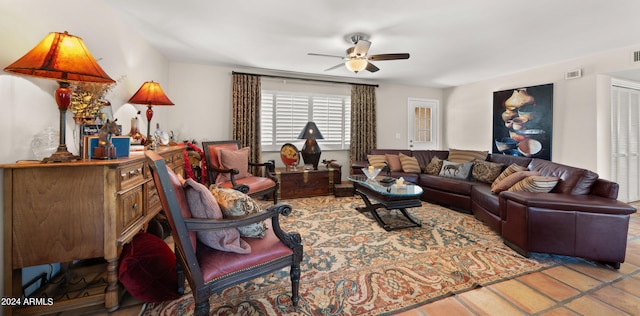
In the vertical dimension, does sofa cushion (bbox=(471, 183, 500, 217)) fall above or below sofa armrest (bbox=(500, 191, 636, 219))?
below

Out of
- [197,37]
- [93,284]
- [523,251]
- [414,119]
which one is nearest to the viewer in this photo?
[93,284]

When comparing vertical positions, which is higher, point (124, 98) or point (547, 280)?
point (124, 98)

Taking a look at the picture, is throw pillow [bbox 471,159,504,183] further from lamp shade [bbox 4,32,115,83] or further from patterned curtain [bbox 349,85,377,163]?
lamp shade [bbox 4,32,115,83]

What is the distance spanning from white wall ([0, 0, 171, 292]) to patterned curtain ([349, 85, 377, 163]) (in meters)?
4.20

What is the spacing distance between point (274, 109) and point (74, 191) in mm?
3840

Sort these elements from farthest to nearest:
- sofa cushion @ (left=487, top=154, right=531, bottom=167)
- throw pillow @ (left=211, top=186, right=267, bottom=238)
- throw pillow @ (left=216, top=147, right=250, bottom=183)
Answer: sofa cushion @ (left=487, top=154, right=531, bottom=167)
throw pillow @ (left=216, top=147, right=250, bottom=183)
throw pillow @ (left=211, top=186, right=267, bottom=238)

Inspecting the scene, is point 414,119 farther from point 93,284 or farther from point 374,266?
point 93,284

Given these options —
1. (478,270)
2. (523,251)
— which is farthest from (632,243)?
(478,270)

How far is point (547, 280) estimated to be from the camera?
2021 millimetres

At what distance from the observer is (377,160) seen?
505 centimetres

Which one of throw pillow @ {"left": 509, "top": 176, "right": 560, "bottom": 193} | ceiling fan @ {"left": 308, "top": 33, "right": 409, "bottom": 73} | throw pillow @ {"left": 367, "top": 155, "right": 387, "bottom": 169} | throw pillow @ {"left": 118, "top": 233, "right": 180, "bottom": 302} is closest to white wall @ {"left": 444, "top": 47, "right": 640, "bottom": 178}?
throw pillow @ {"left": 509, "top": 176, "right": 560, "bottom": 193}

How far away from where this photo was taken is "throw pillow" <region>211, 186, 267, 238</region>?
1487 millimetres

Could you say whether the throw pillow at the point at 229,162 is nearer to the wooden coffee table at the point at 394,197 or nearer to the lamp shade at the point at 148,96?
the lamp shade at the point at 148,96

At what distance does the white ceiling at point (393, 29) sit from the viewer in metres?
2.51
